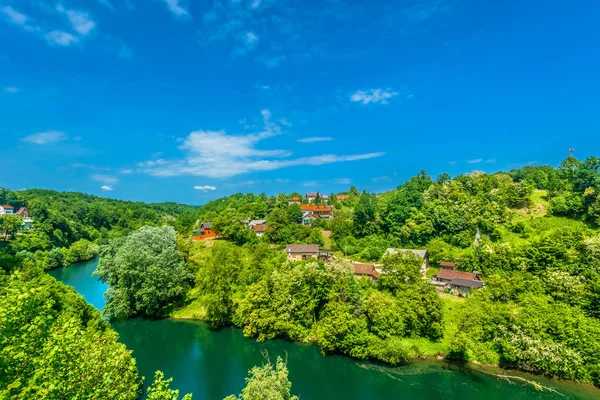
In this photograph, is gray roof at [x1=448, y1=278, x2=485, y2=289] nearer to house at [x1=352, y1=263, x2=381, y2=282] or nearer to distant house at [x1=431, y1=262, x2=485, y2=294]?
distant house at [x1=431, y1=262, x2=485, y2=294]

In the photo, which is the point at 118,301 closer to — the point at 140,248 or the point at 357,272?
the point at 140,248

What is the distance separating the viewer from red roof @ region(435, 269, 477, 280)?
32.8 metres

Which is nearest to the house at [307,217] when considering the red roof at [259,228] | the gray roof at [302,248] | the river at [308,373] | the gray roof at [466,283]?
the red roof at [259,228]

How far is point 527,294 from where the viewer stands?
2633cm

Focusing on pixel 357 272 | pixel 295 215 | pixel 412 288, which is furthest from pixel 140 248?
pixel 295 215

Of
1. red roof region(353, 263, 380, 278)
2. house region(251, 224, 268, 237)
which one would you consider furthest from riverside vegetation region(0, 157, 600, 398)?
house region(251, 224, 268, 237)

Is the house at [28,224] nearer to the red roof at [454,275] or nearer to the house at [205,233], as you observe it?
the house at [205,233]

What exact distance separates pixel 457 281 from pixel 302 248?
2257cm

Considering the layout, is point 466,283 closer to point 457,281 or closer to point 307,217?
point 457,281

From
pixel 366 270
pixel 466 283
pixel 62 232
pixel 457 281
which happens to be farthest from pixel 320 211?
pixel 62 232

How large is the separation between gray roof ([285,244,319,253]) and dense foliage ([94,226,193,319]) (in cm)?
1571

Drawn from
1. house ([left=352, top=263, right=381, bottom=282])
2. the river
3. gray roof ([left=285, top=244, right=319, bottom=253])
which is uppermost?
gray roof ([left=285, top=244, right=319, bottom=253])

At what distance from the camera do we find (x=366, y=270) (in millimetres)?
36906

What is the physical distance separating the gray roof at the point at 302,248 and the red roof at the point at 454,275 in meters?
18.5
